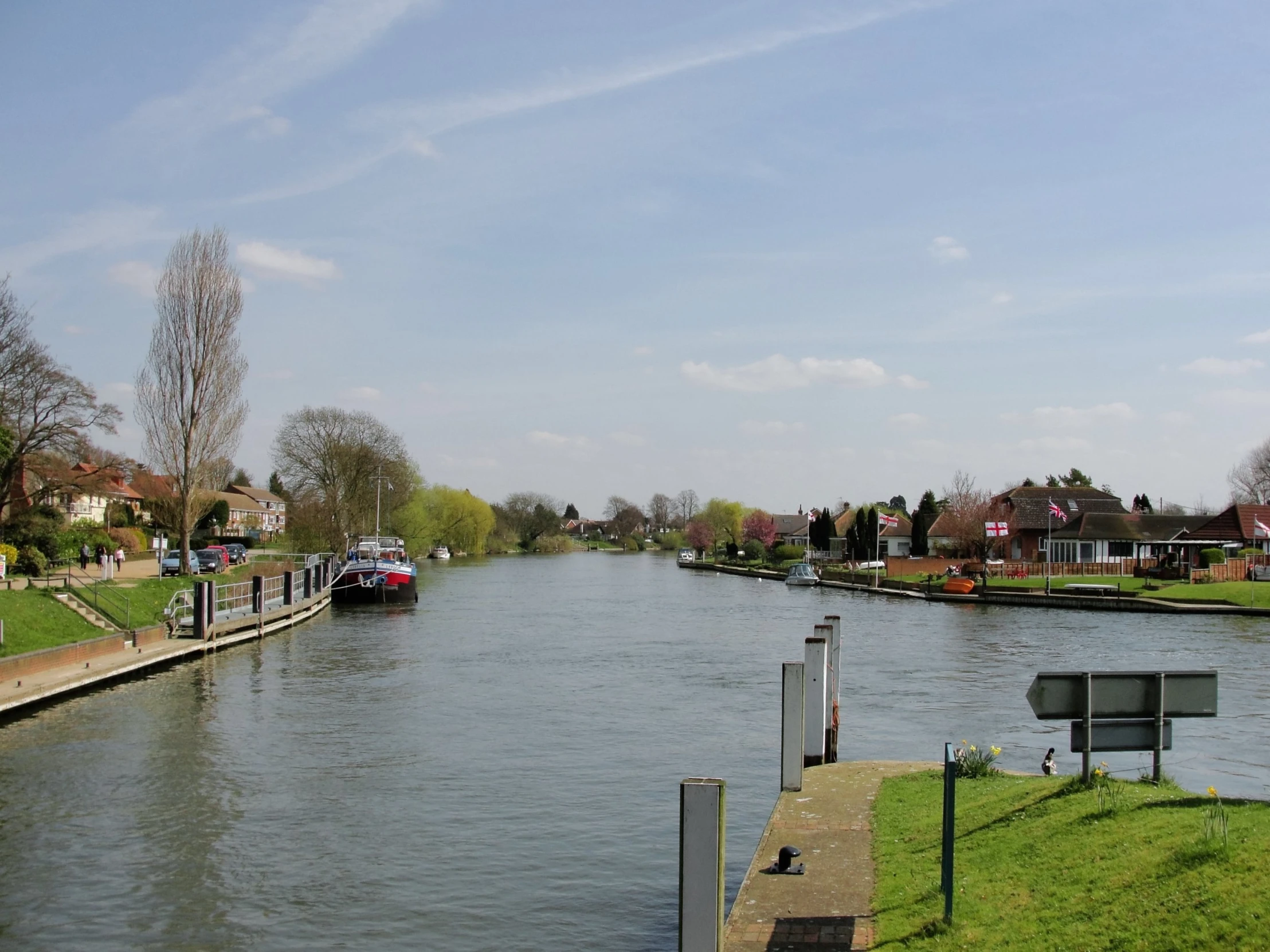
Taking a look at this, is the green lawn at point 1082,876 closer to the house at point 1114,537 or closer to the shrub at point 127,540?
the shrub at point 127,540

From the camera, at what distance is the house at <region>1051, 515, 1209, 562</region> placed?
8125 cm

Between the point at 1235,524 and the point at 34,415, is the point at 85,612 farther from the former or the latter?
the point at 1235,524

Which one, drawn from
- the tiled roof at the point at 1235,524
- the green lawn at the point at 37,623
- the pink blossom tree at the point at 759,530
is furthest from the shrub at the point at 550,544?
the green lawn at the point at 37,623

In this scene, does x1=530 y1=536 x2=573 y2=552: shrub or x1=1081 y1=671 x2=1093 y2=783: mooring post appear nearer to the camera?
x1=1081 y1=671 x2=1093 y2=783: mooring post

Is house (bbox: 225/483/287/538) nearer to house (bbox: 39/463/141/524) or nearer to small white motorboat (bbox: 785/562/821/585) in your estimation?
house (bbox: 39/463/141/524)

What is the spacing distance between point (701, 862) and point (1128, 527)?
3261 inches

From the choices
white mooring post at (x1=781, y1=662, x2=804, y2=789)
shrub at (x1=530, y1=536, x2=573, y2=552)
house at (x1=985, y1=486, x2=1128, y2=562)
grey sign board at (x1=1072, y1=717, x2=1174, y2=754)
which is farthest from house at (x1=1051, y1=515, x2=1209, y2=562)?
shrub at (x1=530, y1=536, x2=573, y2=552)

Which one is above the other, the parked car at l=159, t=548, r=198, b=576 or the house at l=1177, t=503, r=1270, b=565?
the house at l=1177, t=503, r=1270, b=565

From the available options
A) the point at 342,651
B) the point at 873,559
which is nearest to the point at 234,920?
the point at 342,651

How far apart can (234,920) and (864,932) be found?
7081mm

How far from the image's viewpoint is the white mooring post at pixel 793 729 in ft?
46.3

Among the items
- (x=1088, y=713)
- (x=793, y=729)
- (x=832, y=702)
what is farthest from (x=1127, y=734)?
(x=832, y=702)

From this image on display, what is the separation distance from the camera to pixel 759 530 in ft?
504

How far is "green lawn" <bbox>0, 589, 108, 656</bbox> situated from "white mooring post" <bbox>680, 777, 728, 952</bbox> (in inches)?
944
